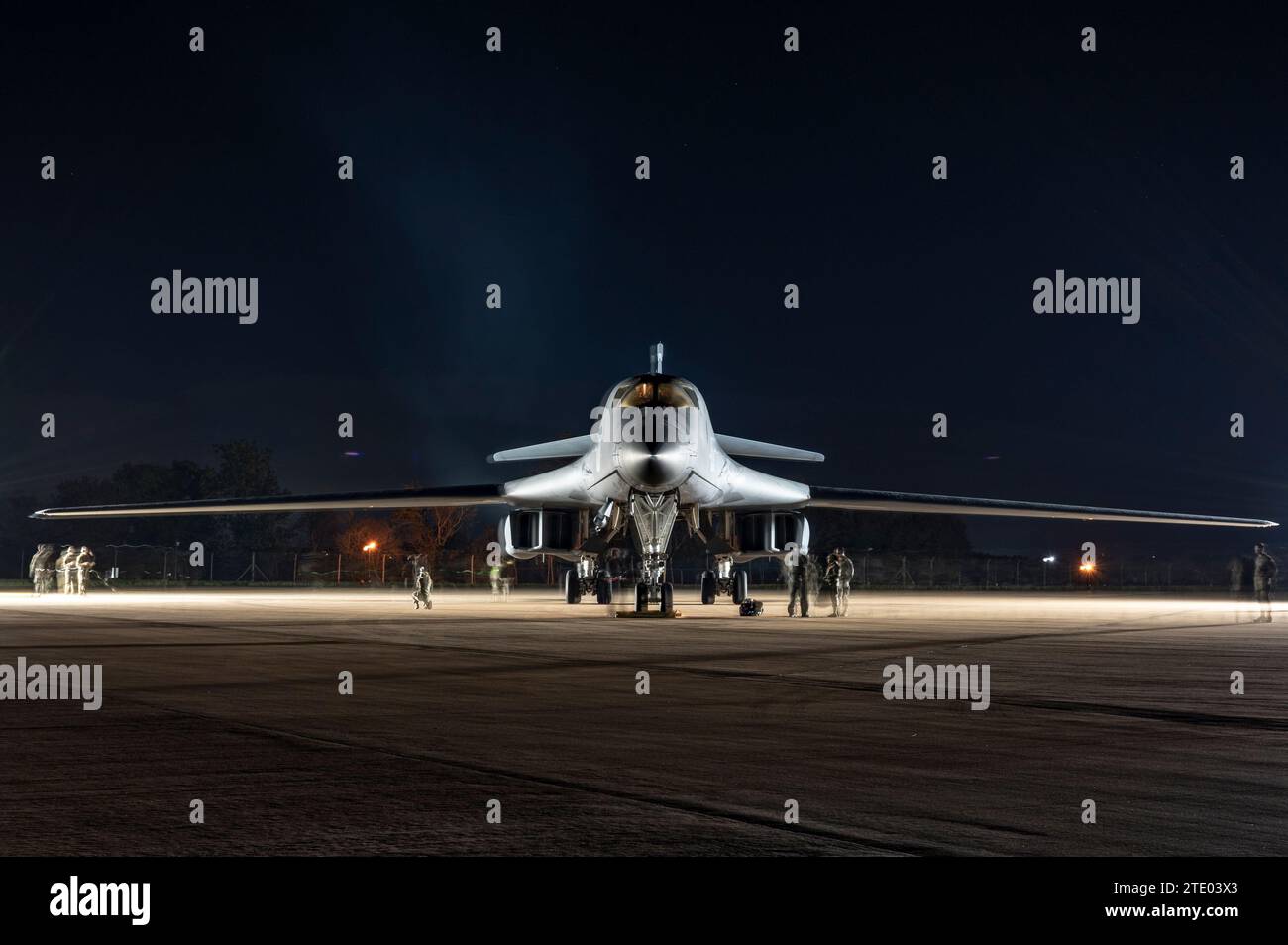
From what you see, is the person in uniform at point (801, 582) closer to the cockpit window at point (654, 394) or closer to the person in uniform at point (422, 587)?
the cockpit window at point (654, 394)

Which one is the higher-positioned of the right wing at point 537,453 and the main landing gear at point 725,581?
the right wing at point 537,453

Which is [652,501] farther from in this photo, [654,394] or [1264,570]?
[1264,570]

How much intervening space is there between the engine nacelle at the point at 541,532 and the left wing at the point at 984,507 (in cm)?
619

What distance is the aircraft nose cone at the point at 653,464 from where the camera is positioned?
2303 centimetres

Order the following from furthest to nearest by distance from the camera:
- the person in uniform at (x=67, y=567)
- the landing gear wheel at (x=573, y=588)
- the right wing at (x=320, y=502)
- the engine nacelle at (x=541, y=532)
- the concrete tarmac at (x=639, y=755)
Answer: the person in uniform at (x=67, y=567) → the landing gear wheel at (x=573, y=588) → the right wing at (x=320, y=502) → the engine nacelle at (x=541, y=532) → the concrete tarmac at (x=639, y=755)

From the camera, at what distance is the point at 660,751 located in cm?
753

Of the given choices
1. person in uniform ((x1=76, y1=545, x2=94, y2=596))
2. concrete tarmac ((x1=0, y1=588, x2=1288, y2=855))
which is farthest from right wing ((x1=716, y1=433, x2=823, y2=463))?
person in uniform ((x1=76, y1=545, x2=94, y2=596))

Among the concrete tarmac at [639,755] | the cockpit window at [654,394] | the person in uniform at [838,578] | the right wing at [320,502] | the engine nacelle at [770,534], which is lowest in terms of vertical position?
the concrete tarmac at [639,755]

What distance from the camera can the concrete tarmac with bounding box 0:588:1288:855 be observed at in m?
5.28

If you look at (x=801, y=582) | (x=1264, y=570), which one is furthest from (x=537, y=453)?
(x=1264, y=570)

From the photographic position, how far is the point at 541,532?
27266 millimetres

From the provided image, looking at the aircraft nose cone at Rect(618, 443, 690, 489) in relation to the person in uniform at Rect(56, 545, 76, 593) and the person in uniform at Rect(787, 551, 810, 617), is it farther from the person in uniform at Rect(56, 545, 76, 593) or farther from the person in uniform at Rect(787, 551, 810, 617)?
the person in uniform at Rect(56, 545, 76, 593)

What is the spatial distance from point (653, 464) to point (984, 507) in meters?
11.1

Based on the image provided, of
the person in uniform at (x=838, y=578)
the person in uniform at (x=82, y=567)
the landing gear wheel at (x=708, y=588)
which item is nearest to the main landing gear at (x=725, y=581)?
the landing gear wheel at (x=708, y=588)
